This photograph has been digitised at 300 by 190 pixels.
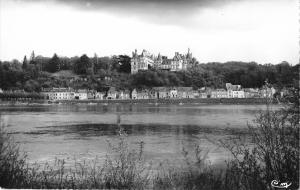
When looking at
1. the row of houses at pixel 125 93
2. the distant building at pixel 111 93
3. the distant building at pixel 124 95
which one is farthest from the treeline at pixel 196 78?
the distant building at pixel 111 93

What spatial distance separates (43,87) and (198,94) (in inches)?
1466

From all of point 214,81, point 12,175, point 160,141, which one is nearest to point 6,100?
point 214,81

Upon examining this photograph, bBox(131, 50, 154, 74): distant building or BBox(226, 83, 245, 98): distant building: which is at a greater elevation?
BBox(131, 50, 154, 74): distant building

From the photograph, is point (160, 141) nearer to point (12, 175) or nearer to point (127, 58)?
point (12, 175)

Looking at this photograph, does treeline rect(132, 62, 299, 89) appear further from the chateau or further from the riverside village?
the chateau

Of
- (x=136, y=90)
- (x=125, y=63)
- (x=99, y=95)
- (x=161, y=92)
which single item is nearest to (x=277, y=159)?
(x=161, y=92)

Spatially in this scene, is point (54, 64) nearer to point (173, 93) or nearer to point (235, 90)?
point (173, 93)

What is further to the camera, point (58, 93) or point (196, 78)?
point (58, 93)

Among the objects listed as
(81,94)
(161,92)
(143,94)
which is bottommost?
(143,94)

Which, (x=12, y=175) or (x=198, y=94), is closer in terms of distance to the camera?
(x=12, y=175)

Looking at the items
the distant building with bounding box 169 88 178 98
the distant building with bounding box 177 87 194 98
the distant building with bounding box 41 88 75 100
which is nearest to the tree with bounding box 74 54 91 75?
the distant building with bounding box 41 88 75 100

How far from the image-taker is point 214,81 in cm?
5972

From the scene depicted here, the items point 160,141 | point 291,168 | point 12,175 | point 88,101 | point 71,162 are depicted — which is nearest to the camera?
point 291,168

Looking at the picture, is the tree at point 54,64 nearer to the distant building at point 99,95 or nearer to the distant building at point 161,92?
the distant building at point 99,95
